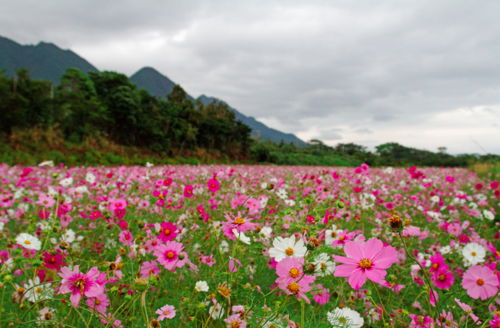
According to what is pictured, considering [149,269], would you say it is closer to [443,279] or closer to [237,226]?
[237,226]

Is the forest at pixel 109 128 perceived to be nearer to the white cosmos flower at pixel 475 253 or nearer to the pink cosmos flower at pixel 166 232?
the white cosmos flower at pixel 475 253

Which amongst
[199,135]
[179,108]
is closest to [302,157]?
[199,135]

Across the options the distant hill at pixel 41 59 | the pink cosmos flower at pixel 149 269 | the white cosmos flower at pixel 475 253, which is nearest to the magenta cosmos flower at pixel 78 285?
the pink cosmos flower at pixel 149 269

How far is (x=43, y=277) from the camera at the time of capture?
1138 mm

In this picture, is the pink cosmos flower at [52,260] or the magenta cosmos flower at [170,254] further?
the pink cosmos flower at [52,260]

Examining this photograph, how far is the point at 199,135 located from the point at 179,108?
2.42 metres

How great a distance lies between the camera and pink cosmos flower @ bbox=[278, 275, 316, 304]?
602 mm

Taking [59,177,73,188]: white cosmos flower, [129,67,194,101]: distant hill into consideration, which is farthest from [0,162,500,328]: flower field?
[129,67,194,101]: distant hill

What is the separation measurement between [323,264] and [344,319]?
197 millimetres

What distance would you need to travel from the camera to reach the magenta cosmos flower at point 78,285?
2.21 feet

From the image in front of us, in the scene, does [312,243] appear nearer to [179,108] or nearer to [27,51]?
[179,108]

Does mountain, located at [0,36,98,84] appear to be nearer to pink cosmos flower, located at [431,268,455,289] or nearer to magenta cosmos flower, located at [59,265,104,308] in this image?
magenta cosmos flower, located at [59,265,104,308]

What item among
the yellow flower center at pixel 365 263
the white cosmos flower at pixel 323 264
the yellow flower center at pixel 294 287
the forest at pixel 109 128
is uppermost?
the forest at pixel 109 128

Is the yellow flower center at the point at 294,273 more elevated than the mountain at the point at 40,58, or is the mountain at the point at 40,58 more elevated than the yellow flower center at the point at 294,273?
the mountain at the point at 40,58
